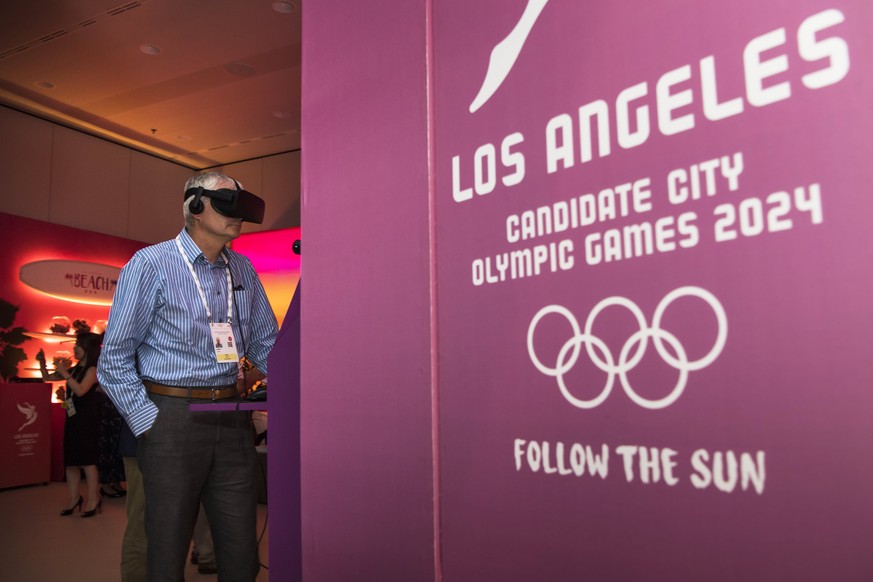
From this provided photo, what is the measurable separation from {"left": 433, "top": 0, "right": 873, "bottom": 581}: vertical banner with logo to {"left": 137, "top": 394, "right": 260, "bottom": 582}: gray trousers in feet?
3.79

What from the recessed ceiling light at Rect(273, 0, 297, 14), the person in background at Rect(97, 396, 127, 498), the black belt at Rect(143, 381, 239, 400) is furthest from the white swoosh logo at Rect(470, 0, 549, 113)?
the person in background at Rect(97, 396, 127, 498)

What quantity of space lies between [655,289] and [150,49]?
274 inches

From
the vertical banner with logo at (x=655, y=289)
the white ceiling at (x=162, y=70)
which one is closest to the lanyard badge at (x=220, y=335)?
the vertical banner with logo at (x=655, y=289)

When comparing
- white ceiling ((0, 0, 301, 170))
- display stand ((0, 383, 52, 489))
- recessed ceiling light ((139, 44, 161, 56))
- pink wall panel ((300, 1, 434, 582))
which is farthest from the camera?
display stand ((0, 383, 52, 489))

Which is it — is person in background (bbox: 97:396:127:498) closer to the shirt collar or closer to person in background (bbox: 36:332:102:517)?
person in background (bbox: 36:332:102:517)

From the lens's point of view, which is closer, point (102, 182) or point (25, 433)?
point (25, 433)

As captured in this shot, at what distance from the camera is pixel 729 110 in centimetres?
86

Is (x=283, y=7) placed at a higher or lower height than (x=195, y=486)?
higher

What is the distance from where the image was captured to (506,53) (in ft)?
3.78

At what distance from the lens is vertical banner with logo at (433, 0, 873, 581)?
2.49ft

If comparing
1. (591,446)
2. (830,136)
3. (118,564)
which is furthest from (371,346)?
(118,564)

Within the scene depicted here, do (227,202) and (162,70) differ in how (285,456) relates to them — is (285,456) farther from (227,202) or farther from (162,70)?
(162,70)

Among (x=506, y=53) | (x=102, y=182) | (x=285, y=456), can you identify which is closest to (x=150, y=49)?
(x=102, y=182)

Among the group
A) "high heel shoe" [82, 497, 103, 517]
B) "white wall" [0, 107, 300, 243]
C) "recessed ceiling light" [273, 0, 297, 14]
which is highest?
"recessed ceiling light" [273, 0, 297, 14]
